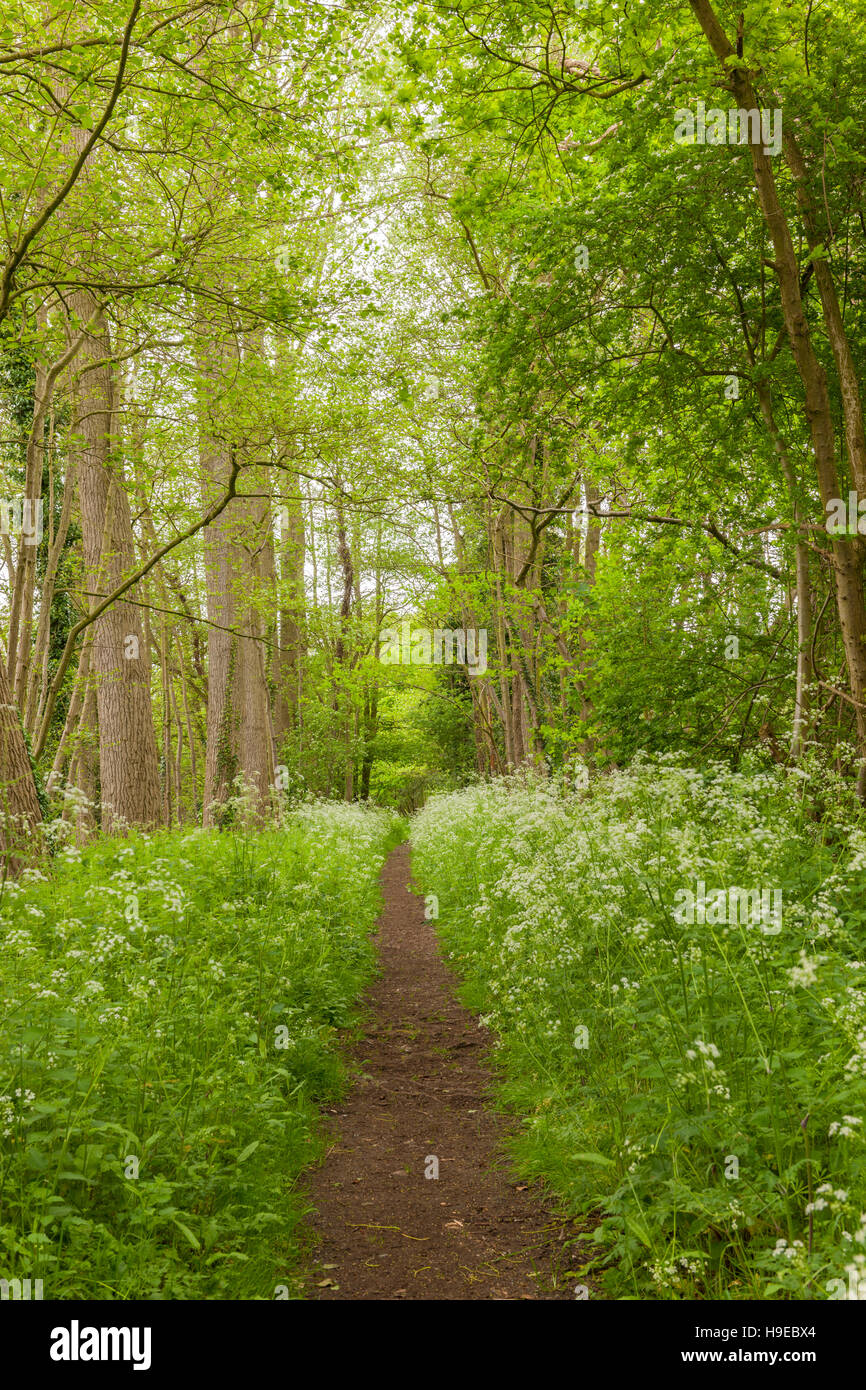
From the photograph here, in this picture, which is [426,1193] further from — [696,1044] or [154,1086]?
[696,1044]

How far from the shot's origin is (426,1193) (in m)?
4.93

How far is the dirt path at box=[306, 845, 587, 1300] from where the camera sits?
4020 mm

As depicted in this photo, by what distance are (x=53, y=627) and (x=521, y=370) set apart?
15.4 m

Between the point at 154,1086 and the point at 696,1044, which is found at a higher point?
the point at 696,1044

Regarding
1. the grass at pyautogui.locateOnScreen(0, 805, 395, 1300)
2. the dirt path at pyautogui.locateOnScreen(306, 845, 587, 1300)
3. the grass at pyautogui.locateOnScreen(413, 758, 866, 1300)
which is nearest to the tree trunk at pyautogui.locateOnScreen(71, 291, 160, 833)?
the grass at pyautogui.locateOnScreen(0, 805, 395, 1300)

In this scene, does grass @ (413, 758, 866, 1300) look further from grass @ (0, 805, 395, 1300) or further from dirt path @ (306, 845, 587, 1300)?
grass @ (0, 805, 395, 1300)

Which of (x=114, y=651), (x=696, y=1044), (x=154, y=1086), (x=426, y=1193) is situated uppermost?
(x=114, y=651)

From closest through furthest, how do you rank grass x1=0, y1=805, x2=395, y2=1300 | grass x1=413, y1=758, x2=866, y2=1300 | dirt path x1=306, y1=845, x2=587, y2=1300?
1. grass x1=413, y1=758, x2=866, y2=1300
2. grass x1=0, y1=805, x2=395, y2=1300
3. dirt path x1=306, y1=845, x2=587, y2=1300

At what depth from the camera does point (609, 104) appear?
7.11 metres

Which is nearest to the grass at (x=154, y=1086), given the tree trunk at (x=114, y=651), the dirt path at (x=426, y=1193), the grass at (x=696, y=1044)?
the dirt path at (x=426, y=1193)

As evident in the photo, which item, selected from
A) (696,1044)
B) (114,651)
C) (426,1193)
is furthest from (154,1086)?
(114,651)
